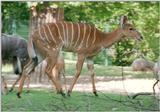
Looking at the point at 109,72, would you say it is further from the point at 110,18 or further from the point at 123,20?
the point at 123,20

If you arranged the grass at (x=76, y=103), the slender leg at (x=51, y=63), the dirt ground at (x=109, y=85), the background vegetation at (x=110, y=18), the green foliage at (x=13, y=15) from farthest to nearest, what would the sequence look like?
1. the green foliage at (x=13, y=15)
2. the background vegetation at (x=110, y=18)
3. the dirt ground at (x=109, y=85)
4. the slender leg at (x=51, y=63)
5. the grass at (x=76, y=103)

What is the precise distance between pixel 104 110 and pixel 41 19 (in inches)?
118

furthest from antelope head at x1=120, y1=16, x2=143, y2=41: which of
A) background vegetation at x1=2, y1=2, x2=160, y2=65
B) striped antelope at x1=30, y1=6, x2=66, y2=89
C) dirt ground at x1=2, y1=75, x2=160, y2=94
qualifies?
striped antelope at x1=30, y1=6, x2=66, y2=89

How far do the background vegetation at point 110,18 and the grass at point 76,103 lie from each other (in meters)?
Answer: 1.13

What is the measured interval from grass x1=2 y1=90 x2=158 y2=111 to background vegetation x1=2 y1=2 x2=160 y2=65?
1.13m

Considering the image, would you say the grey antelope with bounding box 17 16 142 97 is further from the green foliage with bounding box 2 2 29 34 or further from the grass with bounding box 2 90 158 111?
the green foliage with bounding box 2 2 29 34


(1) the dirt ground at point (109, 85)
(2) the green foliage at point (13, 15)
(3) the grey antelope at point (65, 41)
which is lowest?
(1) the dirt ground at point (109, 85)

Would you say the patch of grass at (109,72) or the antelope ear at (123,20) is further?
the patch of grass at (109,72)

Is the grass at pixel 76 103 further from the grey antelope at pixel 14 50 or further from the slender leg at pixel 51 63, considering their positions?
the grey antelope at pixel 14 50

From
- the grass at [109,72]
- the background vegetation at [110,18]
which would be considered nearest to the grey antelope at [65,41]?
the background vegetation at [110,18]

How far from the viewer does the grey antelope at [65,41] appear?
5.92m

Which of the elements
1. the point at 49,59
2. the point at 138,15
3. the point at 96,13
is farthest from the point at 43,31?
the point at 138,15

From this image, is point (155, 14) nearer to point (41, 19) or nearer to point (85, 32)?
point (41, 19)

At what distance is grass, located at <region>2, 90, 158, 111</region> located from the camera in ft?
16.1
